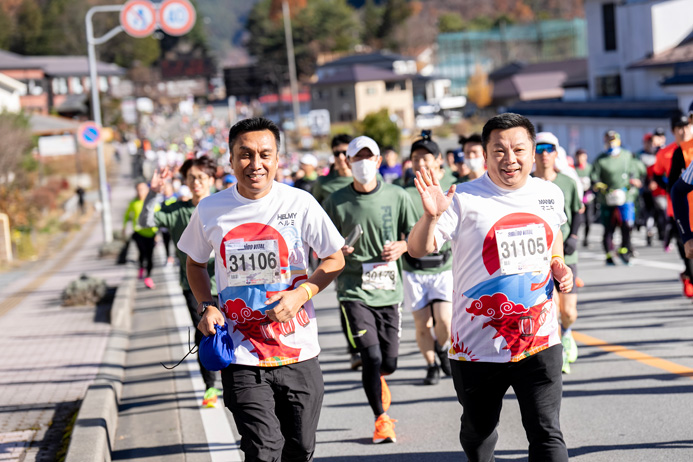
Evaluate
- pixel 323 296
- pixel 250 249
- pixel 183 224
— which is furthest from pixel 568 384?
pixel 323 296

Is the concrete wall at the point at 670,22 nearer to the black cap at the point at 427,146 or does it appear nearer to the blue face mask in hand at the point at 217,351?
the black cap at the point at 427,146

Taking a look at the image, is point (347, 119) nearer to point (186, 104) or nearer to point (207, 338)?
point (186, 104)

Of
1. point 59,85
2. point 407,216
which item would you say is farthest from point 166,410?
point 59,85

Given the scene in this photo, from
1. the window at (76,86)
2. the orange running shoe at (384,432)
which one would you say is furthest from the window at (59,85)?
the orange running shoe at (384,432)

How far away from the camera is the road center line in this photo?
7.97 metres

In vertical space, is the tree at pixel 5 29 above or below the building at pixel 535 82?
above

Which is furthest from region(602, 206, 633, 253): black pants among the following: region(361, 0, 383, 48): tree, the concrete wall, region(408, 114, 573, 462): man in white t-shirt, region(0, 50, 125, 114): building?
region(361, 0, 383, 48): tree

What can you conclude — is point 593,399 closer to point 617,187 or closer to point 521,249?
point 521,249

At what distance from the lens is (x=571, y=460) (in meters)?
5.97

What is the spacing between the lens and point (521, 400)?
4652 mm

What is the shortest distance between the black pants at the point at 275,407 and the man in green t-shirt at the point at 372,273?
6.49 feet

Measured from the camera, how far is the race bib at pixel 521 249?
4.60 metres

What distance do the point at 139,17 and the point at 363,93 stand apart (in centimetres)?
6564

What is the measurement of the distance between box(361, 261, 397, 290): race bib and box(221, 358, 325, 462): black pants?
6.98 feet
